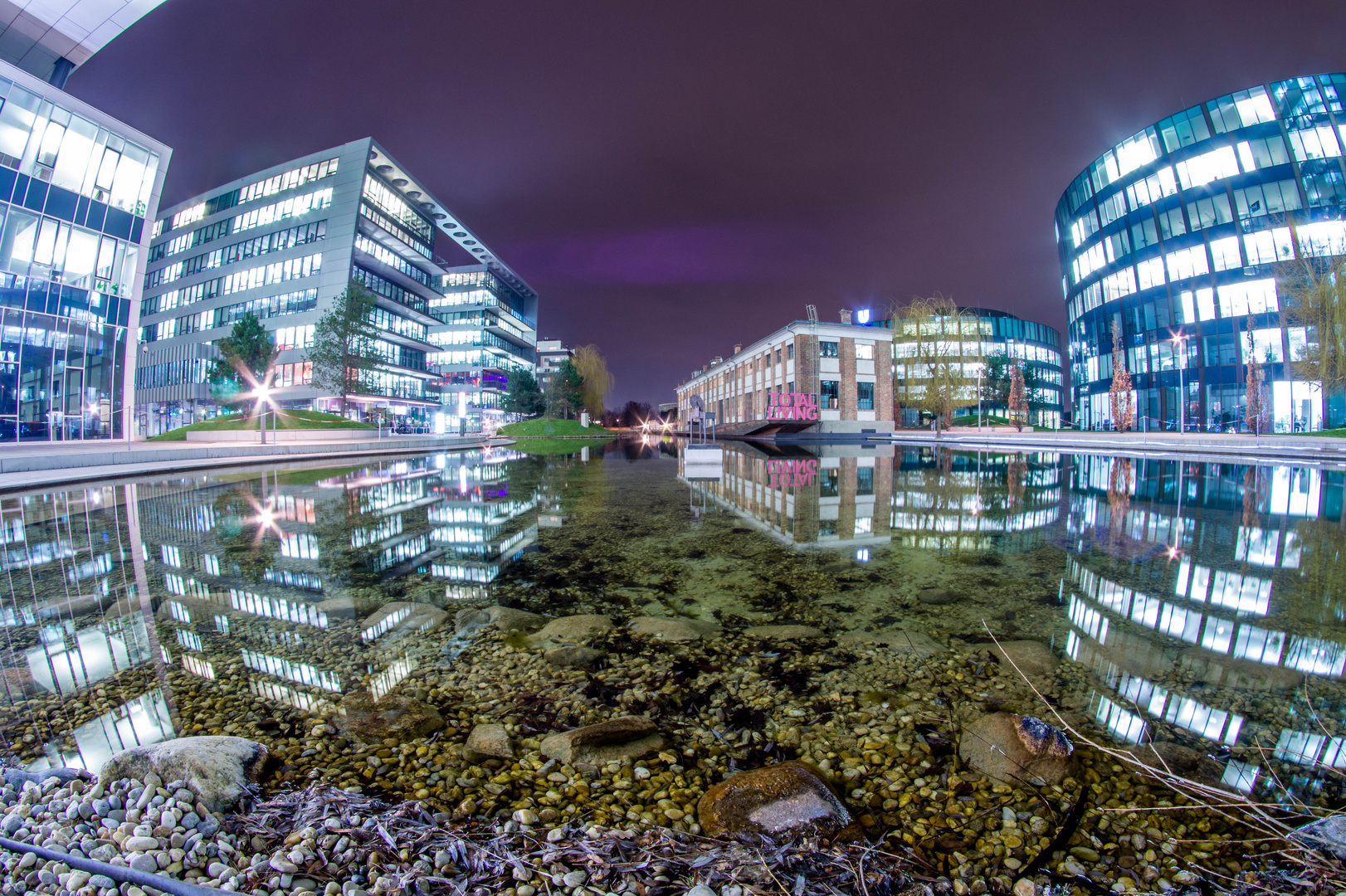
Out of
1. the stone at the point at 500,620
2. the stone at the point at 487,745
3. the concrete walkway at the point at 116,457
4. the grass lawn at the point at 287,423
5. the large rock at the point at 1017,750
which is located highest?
the grass lawn at the point at 287,423

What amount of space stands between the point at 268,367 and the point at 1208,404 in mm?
81785

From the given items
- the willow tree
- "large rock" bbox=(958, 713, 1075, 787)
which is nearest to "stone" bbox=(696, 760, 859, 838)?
"large rock" bbox=(958, 713, 1075, 787)

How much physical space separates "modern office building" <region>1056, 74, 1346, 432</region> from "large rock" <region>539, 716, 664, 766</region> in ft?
165

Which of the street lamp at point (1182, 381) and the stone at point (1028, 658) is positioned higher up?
the street lamp at point (1182, 381)

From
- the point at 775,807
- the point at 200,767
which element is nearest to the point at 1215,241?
the point at 775,807

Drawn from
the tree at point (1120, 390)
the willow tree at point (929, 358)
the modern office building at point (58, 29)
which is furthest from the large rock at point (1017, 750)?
the tree at point (1120, 390)

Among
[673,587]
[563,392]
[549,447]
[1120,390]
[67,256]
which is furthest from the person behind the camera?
[563,392]

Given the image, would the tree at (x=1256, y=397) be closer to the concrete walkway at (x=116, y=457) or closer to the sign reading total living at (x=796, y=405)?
the sign reading total living at (x=796, y=405)

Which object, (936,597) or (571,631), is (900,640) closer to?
(936,597)

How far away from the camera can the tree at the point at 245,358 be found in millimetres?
43750

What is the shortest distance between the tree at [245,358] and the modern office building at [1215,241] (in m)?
73.8

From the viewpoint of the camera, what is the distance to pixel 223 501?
1116 centimetres

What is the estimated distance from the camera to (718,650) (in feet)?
12.3

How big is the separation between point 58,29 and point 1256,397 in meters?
73.1
